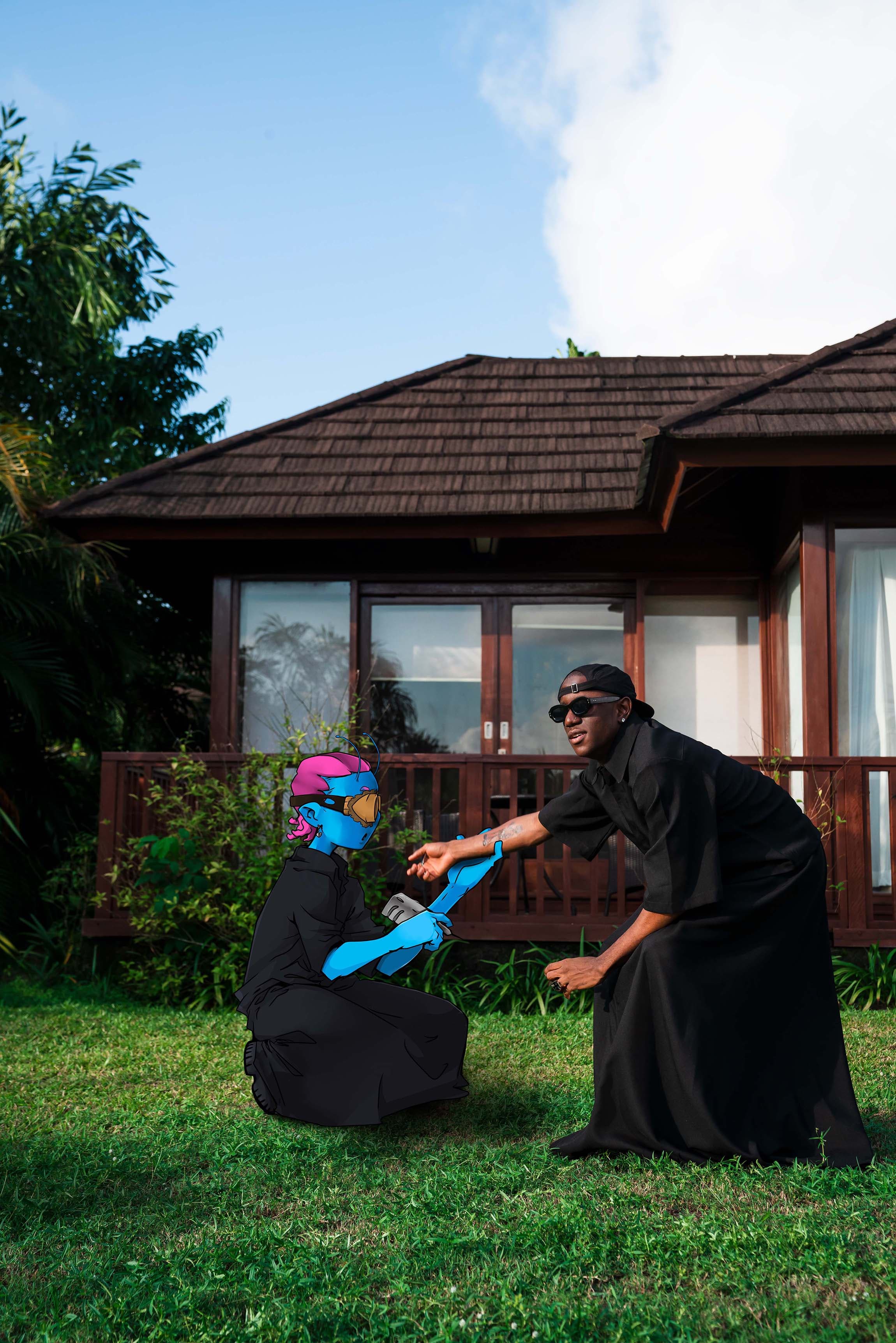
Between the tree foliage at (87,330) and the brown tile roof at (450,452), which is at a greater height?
the tree foliage at (87,330)

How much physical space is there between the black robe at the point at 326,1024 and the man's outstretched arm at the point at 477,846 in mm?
295

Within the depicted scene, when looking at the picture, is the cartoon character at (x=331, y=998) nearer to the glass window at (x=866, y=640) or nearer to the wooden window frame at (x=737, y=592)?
the glass window at (x=866, y=640)

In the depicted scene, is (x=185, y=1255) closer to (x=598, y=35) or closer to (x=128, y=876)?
(x=128, y=876)

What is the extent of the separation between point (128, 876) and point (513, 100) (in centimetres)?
1288

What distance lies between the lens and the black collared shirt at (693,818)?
11.2ft

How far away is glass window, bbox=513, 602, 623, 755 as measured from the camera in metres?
8.53

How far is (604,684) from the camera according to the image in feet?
12.1

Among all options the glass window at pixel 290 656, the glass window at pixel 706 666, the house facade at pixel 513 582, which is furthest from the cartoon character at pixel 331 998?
the glass window at pixel 706 666

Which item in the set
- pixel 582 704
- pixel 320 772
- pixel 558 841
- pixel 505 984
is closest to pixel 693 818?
pixel 582 704

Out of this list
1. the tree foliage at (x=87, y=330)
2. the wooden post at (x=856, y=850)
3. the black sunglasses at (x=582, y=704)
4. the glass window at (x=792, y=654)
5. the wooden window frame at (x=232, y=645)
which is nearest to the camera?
the black sunglasses at (x=582, y=704)

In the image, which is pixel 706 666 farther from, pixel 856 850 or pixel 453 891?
pixel 453 891

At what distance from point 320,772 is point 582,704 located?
3.38ft

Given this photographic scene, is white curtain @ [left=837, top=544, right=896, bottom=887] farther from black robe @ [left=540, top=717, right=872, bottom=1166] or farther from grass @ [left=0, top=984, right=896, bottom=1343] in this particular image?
black robe @ [left=540, top=717, right=872, bottom=1166]

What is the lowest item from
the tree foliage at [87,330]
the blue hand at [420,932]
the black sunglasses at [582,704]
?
the blue hand at [420,932]
